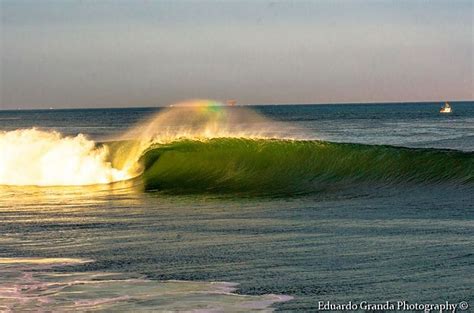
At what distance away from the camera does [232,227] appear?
51.1 feet

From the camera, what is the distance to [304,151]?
101ft

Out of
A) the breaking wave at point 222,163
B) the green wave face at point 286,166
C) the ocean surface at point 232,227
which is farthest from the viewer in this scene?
the breaking wave at point 222,163

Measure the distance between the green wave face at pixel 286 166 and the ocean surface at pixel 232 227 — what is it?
0.07m

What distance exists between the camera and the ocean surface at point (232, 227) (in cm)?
1013

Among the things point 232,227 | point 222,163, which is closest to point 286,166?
point 222,163

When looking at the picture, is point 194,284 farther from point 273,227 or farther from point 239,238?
point 273,227

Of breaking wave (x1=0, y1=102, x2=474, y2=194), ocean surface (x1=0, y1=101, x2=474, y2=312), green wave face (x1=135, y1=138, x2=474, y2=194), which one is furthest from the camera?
breaking wave (x1=0, y1=102, x2=474, y2=194)

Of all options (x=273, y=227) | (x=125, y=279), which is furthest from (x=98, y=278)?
(x=273, y=227)

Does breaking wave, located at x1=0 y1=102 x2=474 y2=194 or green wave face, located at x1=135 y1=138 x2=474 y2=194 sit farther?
breaking wave, located at x1=0 y1=102 x2=474 y2=194

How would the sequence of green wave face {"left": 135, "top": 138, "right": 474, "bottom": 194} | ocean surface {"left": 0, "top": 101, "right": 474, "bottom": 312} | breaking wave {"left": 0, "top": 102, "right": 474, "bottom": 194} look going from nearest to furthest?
ocean surface {"left": 0, "top": 101, "right": 474, "bottom": 312}, green wave face {"left": 135, "top": 138, "right": 474, "bottom": 194}, breaking wave {"left": 0, "top": 102, "right": 474, "bottom": 194}

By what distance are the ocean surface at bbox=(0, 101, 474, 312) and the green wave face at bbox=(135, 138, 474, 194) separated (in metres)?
0.07

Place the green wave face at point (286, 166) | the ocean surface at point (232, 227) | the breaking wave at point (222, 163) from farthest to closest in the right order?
the breaking wave at point (222, 163) < the green wave face at point (286, 166) < the ocean surface at point (232, 227)

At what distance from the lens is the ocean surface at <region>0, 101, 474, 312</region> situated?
33.2 feet

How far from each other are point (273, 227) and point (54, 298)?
19.6 feet
